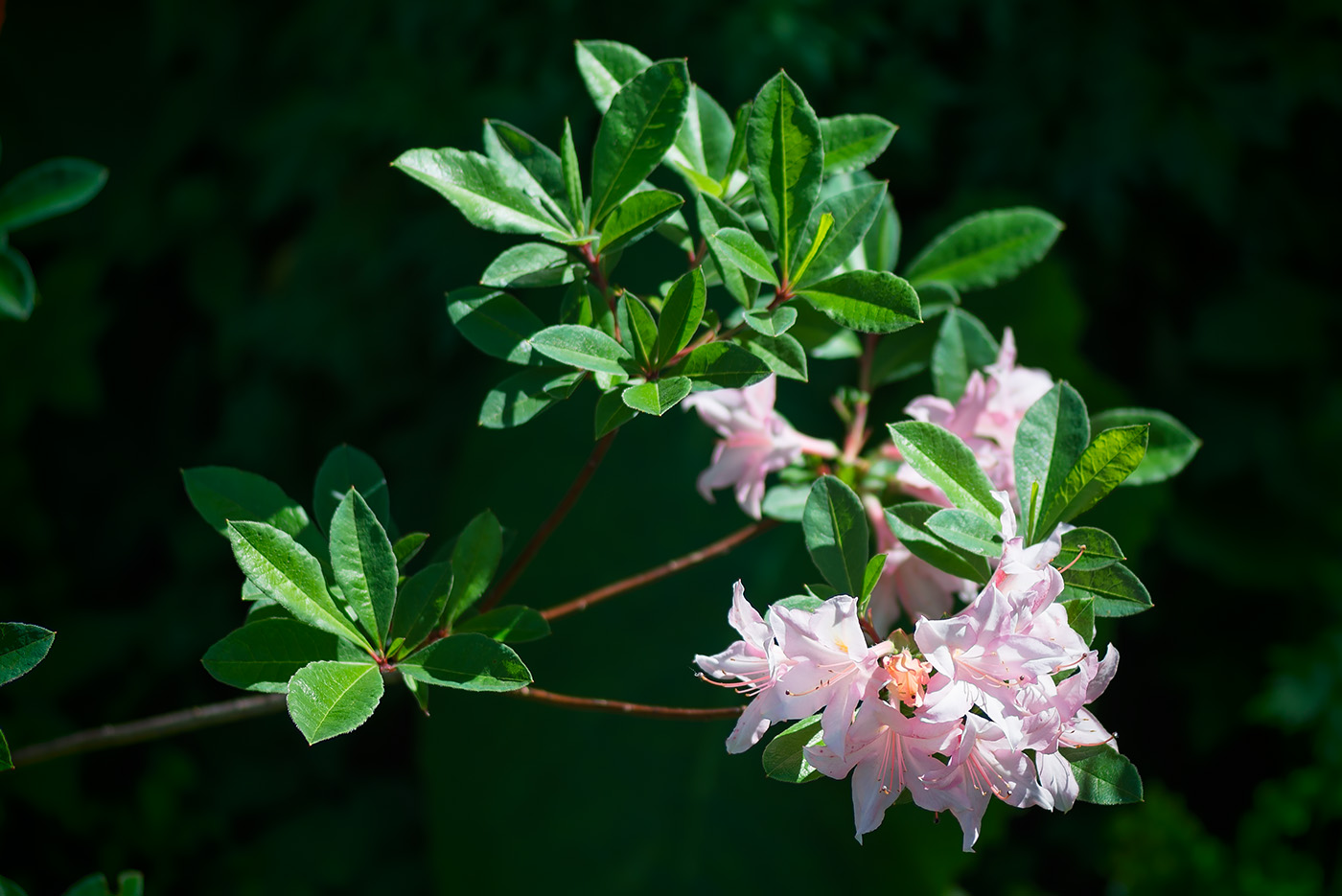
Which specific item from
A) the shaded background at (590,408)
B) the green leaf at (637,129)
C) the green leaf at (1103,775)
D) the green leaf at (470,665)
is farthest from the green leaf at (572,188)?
the shaded background at (590,408)

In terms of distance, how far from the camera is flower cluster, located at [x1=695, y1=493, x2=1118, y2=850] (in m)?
0.43

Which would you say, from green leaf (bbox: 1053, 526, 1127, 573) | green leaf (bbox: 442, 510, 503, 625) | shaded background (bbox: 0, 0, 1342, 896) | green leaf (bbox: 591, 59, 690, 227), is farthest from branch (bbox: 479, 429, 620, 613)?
shaded background (bbox: 0, 0, 1342, 896)

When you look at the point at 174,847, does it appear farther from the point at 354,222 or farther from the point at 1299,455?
the point at 1299,455

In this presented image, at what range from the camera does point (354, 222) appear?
174 centimetres

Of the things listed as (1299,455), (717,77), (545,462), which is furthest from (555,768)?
(1299,455)

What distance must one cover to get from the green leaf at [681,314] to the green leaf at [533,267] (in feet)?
0.19

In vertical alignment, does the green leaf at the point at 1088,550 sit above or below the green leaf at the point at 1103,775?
above

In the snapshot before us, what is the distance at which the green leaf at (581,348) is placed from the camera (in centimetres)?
48

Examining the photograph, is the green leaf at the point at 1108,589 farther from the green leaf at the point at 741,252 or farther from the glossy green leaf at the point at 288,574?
the glossy green leaf at the point at 288,574

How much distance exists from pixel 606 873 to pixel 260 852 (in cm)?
62

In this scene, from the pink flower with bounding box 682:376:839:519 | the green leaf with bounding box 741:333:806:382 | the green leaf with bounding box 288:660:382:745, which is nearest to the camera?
the green leaf with bounding box 288:660:382:745

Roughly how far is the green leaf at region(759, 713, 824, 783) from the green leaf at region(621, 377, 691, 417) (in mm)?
147

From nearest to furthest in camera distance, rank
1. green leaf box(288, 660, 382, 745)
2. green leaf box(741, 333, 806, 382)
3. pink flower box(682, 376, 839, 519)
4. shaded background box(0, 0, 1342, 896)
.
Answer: green leaf box(288, 660, 382, 745)
green leaf box(741, 333, 806, 382)
pink flower box(682, 376, 839, 519)
shaded background box(0, 0, 1342, 896)

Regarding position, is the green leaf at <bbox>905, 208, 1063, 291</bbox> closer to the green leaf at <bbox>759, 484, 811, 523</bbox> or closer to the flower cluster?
the green leaf at <bbox>759, 484, 811, 523</bbox>
